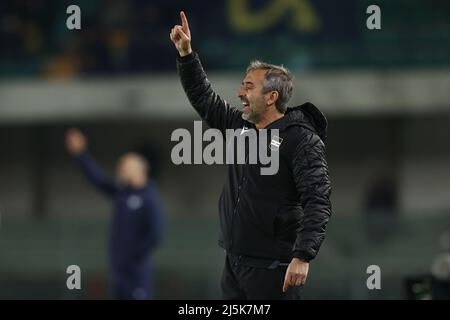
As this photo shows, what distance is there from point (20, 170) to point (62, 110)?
233 cm

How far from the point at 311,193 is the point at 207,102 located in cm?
74

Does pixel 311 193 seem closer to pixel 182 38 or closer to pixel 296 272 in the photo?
pixel 296 272

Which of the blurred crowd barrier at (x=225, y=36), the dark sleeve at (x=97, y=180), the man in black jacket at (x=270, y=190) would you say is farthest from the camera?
the blurred crowd barrier at (x=225, y=36)

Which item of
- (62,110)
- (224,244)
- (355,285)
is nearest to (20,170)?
(62,110)

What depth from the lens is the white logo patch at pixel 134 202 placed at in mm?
8383

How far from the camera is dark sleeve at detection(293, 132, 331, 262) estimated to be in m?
4.14

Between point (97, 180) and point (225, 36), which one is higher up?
point (225, 36)

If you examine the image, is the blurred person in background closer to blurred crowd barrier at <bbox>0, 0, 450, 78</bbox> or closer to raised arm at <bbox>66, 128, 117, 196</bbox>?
raised arm at <bbox>66, 128, 117, 196</bbox>

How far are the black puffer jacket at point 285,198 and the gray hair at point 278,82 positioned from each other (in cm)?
7

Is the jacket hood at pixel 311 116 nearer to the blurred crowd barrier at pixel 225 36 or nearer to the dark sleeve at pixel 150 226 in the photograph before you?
the dark sleeve at pixel 150 226

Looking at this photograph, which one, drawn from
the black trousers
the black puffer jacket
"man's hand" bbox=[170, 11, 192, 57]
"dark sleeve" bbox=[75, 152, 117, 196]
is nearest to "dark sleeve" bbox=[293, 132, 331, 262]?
the black puffer jacket

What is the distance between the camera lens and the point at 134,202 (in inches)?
331

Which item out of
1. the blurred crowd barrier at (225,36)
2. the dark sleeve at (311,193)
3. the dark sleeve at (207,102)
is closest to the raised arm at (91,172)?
the dark sleeve at (207,102)

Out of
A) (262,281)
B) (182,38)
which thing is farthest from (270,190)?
(182,38)
